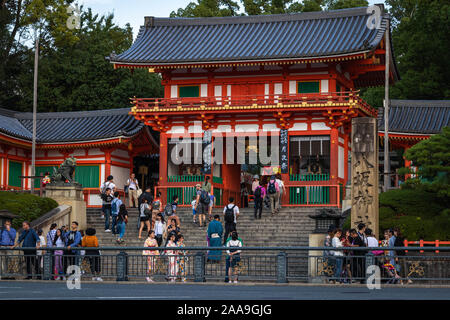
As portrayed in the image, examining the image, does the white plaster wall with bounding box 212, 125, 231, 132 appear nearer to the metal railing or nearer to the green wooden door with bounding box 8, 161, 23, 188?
the green wooden door with bounding box 8, 161, 23, 188

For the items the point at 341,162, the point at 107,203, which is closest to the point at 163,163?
the point at 341,162

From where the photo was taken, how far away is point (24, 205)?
96.5 ft

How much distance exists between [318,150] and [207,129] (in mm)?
5272

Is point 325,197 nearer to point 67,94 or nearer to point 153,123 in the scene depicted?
point 153,123

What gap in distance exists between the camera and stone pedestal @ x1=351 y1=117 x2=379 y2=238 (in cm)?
2375

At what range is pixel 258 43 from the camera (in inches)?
1556

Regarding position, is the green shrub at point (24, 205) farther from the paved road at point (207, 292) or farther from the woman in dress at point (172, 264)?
the woman in dress at point (172, 264)

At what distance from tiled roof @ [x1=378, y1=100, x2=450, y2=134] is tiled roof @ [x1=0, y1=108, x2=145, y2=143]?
41.0 ft

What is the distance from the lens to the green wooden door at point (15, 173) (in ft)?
133

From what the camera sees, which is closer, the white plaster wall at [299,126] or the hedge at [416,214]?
the hedge at [416,214]

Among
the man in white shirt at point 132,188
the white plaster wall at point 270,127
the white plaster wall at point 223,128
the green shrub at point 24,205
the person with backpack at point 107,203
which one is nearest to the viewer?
the green shrub at point 24,205

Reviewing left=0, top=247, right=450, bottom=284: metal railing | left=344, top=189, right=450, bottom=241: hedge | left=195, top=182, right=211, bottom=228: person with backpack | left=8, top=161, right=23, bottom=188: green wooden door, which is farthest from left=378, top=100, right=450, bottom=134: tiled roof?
left=0, top=247, right=450, bottom=284: metal railing

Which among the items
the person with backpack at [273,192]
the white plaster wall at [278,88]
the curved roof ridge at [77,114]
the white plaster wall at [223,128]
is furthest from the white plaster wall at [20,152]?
the person with backpack at [273,192]

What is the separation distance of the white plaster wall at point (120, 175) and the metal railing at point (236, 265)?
1763 cm
